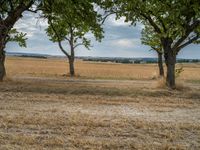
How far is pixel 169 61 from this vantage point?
27047 mm

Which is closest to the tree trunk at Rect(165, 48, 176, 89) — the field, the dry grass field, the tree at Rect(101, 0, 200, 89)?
the tree at Rect(101, 0, 200, 89)

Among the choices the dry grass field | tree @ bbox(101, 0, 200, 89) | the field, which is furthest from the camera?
the dry grass field

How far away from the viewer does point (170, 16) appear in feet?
Answer: 81.1

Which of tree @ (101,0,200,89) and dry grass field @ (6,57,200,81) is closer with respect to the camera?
tree @ (101,0,200,89)

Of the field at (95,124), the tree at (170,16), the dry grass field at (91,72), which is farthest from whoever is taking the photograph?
the dry grass field at (91,72)

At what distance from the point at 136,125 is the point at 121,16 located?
1525 cm

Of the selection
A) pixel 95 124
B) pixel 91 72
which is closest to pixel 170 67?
pixel 95 124

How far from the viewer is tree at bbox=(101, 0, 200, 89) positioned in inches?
973

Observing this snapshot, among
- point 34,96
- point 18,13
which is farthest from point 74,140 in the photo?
point 18,13

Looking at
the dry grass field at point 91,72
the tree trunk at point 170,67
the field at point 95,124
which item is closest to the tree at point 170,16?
the tree trunk at point 170,67

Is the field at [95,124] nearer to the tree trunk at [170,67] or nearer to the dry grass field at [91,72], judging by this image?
the tree trunk at [170,67]

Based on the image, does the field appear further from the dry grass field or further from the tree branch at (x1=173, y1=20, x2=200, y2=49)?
the dry grass field

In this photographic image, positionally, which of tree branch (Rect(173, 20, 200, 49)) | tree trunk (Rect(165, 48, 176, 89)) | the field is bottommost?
the field

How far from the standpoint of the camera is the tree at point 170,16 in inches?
973
